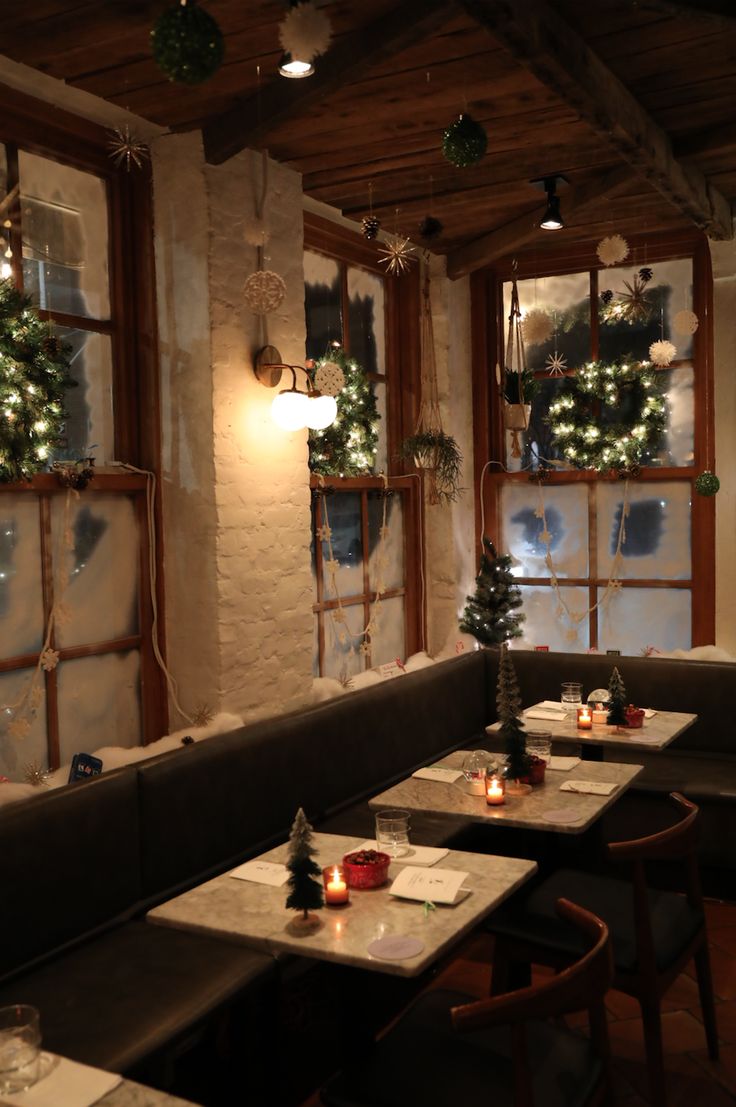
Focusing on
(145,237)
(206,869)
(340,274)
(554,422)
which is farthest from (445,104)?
(206,869)

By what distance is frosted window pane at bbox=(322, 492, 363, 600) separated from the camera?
19.1 ft

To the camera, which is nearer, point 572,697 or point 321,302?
point 572,697

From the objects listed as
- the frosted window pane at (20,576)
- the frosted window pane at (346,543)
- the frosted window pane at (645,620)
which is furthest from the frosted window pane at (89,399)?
the frosted window pane at (645,620)

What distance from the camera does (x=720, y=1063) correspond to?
10.4ft

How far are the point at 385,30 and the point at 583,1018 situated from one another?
349cm

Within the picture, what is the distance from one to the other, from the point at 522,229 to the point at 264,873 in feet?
14.5

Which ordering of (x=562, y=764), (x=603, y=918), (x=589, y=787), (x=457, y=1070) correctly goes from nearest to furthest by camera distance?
(x=457, y=1070) → (x=603, y=918) → (x=589, y=787) → (x=562, y=764)

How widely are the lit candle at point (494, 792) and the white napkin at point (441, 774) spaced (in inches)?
10.4

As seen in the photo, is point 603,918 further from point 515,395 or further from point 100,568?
point 515,395

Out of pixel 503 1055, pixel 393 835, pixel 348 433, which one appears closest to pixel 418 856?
pixel 393 835

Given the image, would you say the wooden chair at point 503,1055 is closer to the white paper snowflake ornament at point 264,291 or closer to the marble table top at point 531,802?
the marble table top at point 531,802

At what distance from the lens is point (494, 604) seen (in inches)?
250

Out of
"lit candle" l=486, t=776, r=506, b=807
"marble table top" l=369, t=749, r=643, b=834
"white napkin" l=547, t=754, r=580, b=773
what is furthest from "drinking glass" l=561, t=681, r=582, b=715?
"lit candle" l=486, t=776, r=506, b=807

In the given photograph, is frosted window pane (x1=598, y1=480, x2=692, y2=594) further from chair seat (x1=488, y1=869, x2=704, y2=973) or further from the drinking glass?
chair seat (x1=488, y1=869, x2=704, y2=973)
